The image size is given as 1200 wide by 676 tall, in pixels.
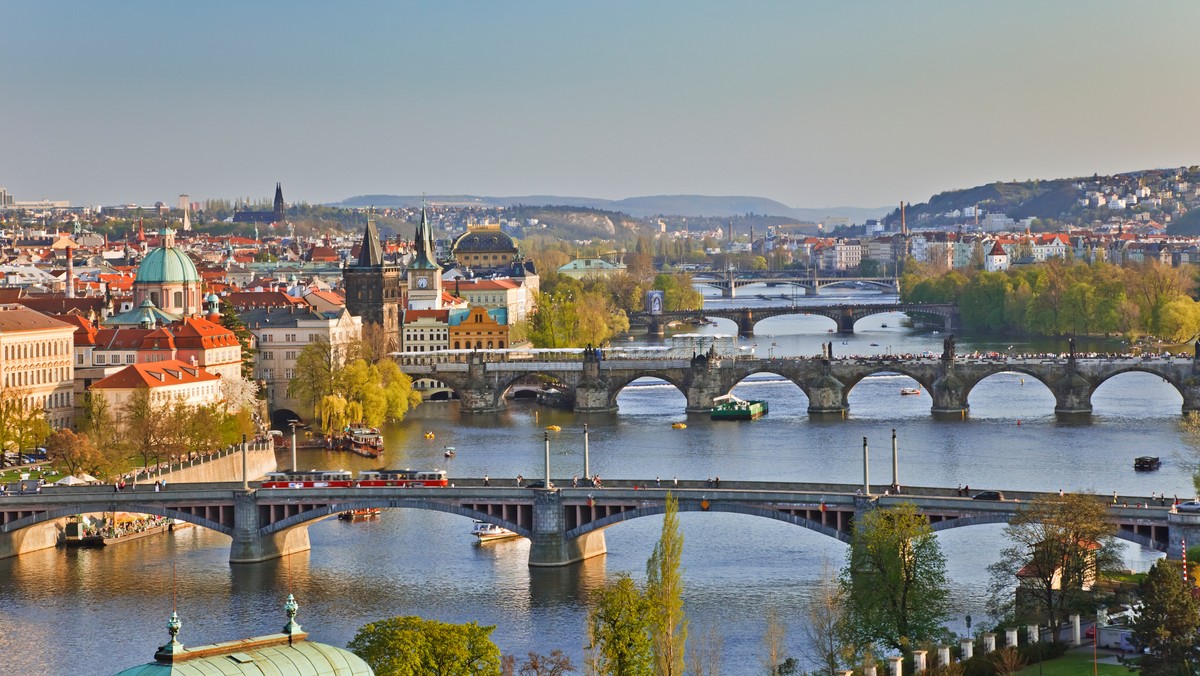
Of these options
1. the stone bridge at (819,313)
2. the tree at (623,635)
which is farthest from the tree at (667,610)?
the stone bridge at (819,313)

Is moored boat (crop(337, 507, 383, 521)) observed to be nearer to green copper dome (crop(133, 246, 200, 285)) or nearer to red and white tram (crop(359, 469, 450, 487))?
red and white tram (crop(359, 469, 450, 487))

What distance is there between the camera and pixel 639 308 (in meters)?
128

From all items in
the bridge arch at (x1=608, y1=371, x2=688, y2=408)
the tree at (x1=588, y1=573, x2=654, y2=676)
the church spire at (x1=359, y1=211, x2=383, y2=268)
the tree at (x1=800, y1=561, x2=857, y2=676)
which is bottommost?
the tree at (x1=800, y1=561, x2=857, y2=676)

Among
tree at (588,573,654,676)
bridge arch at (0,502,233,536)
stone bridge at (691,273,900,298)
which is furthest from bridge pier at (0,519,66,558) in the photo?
stone bridge at (691,273,900,298)

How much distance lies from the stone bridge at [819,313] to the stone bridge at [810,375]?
3308 cm

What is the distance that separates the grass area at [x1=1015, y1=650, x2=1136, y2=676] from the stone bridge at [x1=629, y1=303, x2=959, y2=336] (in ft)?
264

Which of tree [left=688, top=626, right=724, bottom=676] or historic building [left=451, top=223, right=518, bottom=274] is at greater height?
historic building [left=451, top=223, right=518, bottom=274]

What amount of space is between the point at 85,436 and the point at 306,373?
54.6 feet

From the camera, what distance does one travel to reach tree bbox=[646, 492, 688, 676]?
29609mm

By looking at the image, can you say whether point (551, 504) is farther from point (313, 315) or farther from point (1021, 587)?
point (313, 315)

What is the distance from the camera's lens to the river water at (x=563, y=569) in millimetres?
36875

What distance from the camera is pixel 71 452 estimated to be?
5259cm

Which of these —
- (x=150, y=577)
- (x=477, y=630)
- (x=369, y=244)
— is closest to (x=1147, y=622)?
(x=477, y=630)

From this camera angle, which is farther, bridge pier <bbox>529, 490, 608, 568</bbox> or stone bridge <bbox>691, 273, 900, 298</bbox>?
stone bridge <bbox>691, 273, 900, 298</bbox>
